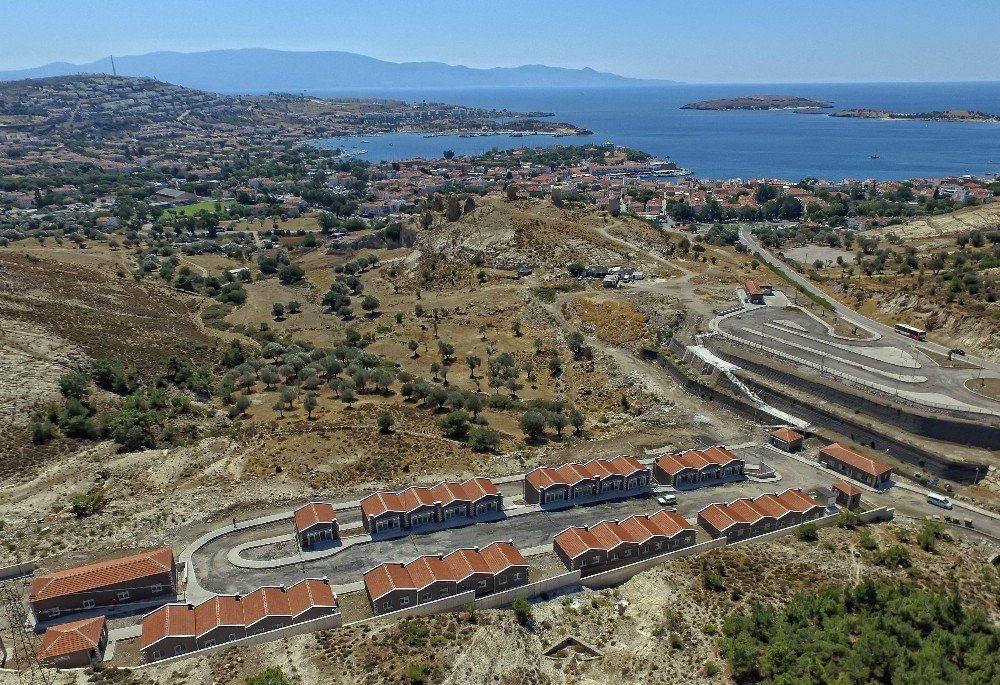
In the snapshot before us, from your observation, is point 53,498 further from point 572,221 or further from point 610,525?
point 572,221

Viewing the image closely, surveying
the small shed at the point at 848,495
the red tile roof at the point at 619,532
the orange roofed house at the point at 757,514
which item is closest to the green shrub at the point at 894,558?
the orange roofed house at the point at 757,514

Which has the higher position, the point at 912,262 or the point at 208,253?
the point at 912,262

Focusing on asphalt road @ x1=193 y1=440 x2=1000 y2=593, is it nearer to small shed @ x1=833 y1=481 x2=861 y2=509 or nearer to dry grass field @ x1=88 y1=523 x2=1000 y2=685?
small shed @ x1=833 y1=481 x2=861 y2=509

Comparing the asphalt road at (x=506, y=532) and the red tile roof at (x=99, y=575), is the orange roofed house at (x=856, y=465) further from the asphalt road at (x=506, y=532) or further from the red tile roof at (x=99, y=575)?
the red tile roof at (x=99, y=575)

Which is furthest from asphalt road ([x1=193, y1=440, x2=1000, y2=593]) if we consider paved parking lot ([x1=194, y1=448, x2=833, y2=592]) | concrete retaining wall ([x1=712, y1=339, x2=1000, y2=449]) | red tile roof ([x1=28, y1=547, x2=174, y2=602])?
concrete retaining wall ([x1=712, y1=339, x2=1000, y2=449])

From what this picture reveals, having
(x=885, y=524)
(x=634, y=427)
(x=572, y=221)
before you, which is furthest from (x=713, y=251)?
(x=885, y=524)

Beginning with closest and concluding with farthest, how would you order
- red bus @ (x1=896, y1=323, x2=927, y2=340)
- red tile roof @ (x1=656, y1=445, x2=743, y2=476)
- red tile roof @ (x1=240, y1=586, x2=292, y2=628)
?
red tile roof @ (x1=240, y1=586, x2=292, y2=628), red tile roof @ (x1=656, y1=445, x2=743, y2=476), red bus @ (x1=896, y1=323, x2=927, y2=340)

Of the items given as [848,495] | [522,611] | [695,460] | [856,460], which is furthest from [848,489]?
[522,611]
